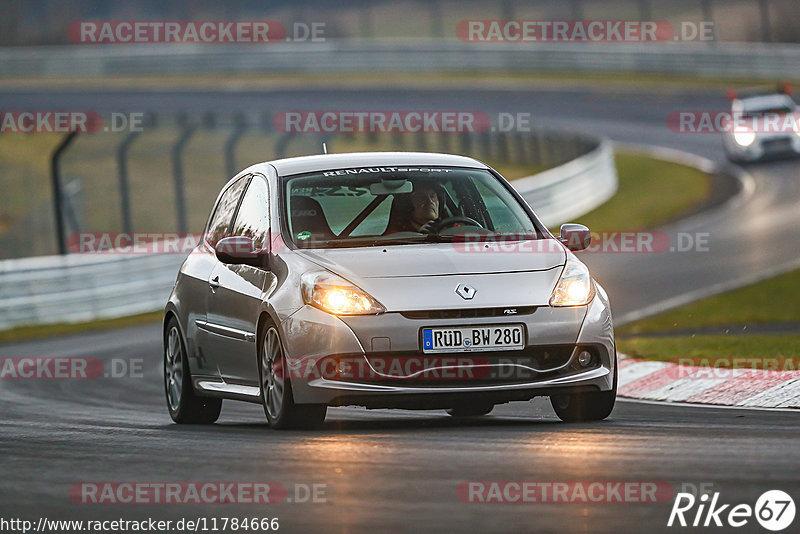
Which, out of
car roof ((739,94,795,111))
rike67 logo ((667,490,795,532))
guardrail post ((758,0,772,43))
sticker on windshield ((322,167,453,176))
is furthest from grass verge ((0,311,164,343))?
guardrail post ((758,0,772,43))

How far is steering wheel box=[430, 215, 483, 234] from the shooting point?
9.16 m

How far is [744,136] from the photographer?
35156mm

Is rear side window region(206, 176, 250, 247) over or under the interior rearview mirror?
under

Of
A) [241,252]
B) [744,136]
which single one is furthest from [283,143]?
[744,136]

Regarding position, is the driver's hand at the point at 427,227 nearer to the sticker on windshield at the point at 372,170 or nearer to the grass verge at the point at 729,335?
the sticker on windshield at the point at 372,170

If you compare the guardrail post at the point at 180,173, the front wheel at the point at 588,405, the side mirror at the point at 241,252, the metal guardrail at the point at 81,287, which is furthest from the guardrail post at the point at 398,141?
the front wheel at the point at 588,405

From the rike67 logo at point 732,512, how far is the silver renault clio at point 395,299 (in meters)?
2.50

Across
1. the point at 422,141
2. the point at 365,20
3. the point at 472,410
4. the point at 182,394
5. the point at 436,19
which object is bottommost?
the point at 365,20

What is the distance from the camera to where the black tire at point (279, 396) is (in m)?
8.47

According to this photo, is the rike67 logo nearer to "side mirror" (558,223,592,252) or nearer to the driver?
"side mirror" (558,223,592,252)

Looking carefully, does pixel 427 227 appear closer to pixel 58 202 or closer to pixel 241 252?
pixel 241 252

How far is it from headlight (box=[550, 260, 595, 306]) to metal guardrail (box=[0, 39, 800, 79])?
139ft

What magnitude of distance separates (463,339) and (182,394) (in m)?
2.51

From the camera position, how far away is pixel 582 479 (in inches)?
249
